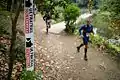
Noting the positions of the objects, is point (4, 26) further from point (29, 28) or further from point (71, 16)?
point (71, 16)

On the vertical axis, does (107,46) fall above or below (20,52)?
below

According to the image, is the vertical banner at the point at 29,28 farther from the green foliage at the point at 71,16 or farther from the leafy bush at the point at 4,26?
the green foliage at the point at 71,16

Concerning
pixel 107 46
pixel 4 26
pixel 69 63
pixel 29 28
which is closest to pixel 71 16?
pixel 107 46

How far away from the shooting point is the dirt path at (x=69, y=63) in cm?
1151

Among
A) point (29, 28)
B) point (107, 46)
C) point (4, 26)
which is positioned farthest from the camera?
point (107, 46)

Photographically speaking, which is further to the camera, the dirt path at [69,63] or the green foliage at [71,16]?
the green foliage at [71,16]

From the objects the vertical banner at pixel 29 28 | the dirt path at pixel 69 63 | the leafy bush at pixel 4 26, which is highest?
the vertical banner at pixel 29 28

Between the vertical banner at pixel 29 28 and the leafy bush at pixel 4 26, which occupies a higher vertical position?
the vertical banner at pixel 29 28

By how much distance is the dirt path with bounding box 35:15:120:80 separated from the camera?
11.5m

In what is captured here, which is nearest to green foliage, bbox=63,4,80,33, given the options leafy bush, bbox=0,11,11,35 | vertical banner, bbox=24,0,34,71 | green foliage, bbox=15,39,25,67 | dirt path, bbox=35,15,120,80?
dirt path, bbox=35,15,120,80

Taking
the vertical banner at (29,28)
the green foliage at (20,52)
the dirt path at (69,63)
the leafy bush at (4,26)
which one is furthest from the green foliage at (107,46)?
the vertical banner at (29,28)

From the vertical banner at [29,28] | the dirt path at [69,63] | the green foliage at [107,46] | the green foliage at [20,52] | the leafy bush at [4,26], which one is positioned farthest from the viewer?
the green foliage at [107,46]

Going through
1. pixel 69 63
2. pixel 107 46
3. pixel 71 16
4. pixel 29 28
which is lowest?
pixel 107 46

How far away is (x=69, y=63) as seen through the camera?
13125 millimetres
